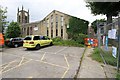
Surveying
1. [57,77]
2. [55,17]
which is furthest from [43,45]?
[55,17]

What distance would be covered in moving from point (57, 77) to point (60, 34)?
2690cm

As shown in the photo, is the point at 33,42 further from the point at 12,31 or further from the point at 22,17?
the point at 22,17

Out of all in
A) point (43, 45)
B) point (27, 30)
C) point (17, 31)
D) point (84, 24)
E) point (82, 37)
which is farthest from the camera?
point (27, 30)

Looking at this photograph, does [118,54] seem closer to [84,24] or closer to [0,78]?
[0,78]

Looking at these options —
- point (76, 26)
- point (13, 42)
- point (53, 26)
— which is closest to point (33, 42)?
point (13, 42)

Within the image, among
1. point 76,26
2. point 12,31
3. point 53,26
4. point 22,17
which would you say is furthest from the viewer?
point 22,17

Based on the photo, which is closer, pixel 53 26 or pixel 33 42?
pixel 33 42

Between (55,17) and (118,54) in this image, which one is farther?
(55,17)

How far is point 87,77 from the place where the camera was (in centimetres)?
737

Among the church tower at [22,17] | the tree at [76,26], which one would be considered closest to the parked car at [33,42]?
the tree at [76,26]

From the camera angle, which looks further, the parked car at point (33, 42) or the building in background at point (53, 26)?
the building in background at point (53, 26)

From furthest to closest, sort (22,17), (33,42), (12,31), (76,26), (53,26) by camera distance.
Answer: (22,17), (12,31), (53,26), (76,26), (33,42)

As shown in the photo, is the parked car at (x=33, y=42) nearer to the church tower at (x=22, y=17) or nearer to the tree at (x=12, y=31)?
the tree at (x=12, y=31)

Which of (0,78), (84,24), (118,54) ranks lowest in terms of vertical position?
(0,78)
